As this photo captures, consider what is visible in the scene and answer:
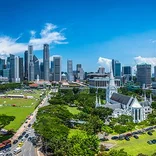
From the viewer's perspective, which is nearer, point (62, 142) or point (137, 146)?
point (62, 142)

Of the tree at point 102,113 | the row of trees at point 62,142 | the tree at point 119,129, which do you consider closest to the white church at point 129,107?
the tree at point 102,113

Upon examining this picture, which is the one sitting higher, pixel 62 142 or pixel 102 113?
pixel 102 113

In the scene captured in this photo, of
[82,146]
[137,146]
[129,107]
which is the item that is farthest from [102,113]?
[82,146]

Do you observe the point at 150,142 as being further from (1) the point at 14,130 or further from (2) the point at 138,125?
(1) the point at 14,130

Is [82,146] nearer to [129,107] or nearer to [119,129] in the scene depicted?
[119,129]

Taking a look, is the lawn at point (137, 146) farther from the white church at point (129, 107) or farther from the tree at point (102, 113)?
the white church at point (129, 107)

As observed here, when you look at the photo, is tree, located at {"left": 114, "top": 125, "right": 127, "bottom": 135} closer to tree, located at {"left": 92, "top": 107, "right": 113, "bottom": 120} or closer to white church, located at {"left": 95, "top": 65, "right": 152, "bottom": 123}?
tree, located at {"left": 92, "top": 107, "right": 113, "bottom": 120}

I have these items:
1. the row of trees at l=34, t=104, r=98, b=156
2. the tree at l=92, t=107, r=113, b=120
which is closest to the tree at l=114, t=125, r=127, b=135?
the tree at l=92, t=107, r=113, b=120

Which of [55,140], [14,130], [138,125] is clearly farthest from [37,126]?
[138,125]
